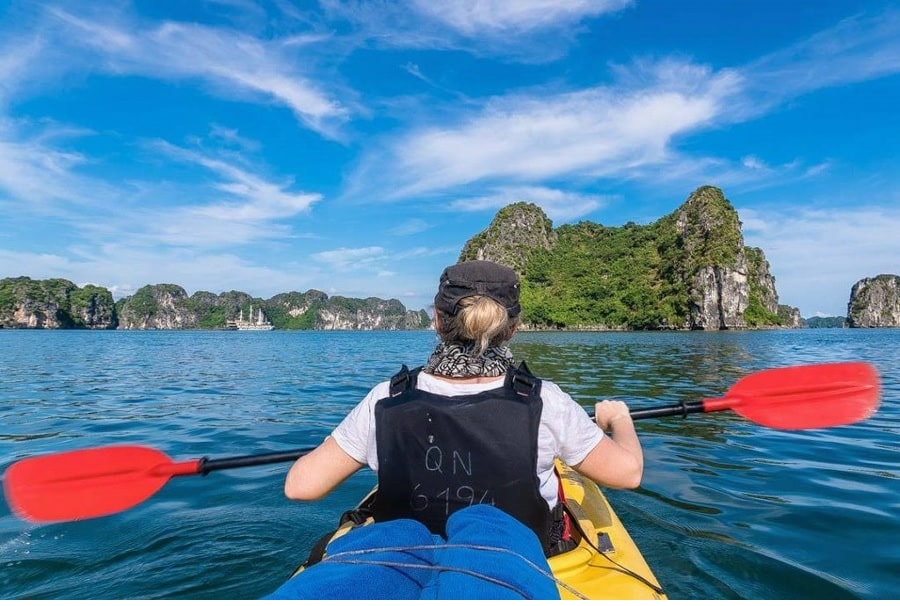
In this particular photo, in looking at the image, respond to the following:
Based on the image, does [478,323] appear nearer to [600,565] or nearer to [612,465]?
[612,465]

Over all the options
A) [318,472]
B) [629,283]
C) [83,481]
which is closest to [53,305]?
[629,283]

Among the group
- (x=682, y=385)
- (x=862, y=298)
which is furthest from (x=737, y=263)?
(x=682, y=385)

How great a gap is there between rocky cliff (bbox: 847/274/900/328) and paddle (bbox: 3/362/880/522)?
151309 mm

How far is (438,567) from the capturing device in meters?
1.55

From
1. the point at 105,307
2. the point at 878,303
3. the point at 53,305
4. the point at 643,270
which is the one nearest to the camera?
the point at 643,270

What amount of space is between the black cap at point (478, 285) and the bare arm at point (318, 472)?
2.64 ft

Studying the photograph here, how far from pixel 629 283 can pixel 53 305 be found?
128 m

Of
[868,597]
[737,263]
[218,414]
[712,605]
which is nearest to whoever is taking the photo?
[712,605]

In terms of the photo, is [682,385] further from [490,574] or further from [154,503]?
[490,574]

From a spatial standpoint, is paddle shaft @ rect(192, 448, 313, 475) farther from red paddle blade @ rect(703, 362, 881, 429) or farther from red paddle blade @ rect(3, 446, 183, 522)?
red paddle blade @ rect(703, 362, 881, 429)

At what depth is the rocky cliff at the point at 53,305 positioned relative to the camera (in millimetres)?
106562

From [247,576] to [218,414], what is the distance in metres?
6.69

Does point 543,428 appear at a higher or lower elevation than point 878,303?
lower

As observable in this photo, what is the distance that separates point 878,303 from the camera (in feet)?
392
